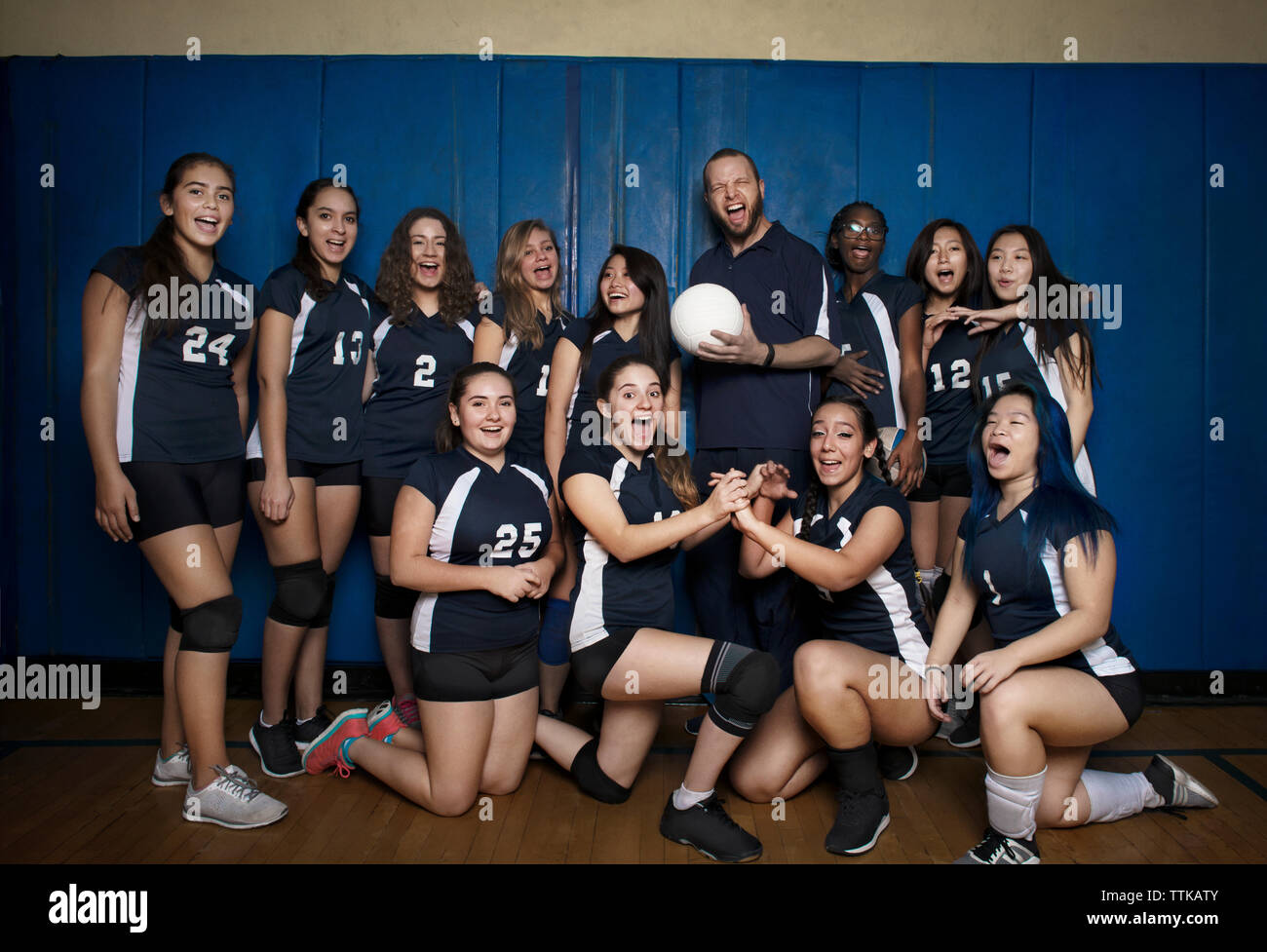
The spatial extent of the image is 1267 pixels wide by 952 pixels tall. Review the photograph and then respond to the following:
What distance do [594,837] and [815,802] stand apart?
0.69 meters

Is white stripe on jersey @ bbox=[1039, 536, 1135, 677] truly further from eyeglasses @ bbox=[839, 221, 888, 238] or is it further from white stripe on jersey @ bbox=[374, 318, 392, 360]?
white stripe on jersey @ bbox=[374, 318, 392, 360]

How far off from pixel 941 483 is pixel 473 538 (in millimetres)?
1735

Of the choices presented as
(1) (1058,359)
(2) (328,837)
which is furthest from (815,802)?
(1) (1058,359)

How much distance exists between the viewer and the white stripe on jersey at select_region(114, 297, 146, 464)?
2439 mm

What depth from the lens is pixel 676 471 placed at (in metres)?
2.59

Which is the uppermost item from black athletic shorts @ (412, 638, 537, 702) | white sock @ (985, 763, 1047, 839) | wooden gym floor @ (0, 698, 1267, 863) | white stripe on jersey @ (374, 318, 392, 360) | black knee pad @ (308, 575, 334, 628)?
white stripe on jersey @ (374, 318, 392, 360)

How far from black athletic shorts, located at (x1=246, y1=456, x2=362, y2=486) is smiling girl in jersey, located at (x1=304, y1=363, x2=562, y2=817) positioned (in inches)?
21.9

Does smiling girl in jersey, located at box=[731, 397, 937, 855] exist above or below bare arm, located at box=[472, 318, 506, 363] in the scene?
below

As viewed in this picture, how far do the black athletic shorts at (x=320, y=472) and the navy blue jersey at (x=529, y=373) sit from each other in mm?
537

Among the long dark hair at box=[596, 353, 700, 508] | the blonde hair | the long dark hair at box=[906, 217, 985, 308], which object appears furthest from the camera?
the long dark hair at box=[906, 217, 985, 308]

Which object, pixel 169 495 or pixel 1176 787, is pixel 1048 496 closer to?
pixel 1176 787

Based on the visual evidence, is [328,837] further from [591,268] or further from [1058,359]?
[1058,359]

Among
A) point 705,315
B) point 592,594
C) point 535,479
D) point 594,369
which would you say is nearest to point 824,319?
point 705,315

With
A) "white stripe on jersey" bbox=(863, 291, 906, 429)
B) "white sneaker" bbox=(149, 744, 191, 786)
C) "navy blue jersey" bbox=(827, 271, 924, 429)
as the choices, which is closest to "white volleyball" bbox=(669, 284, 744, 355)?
"navy blue jersey" bbox=(827, 271, 924, 429)
